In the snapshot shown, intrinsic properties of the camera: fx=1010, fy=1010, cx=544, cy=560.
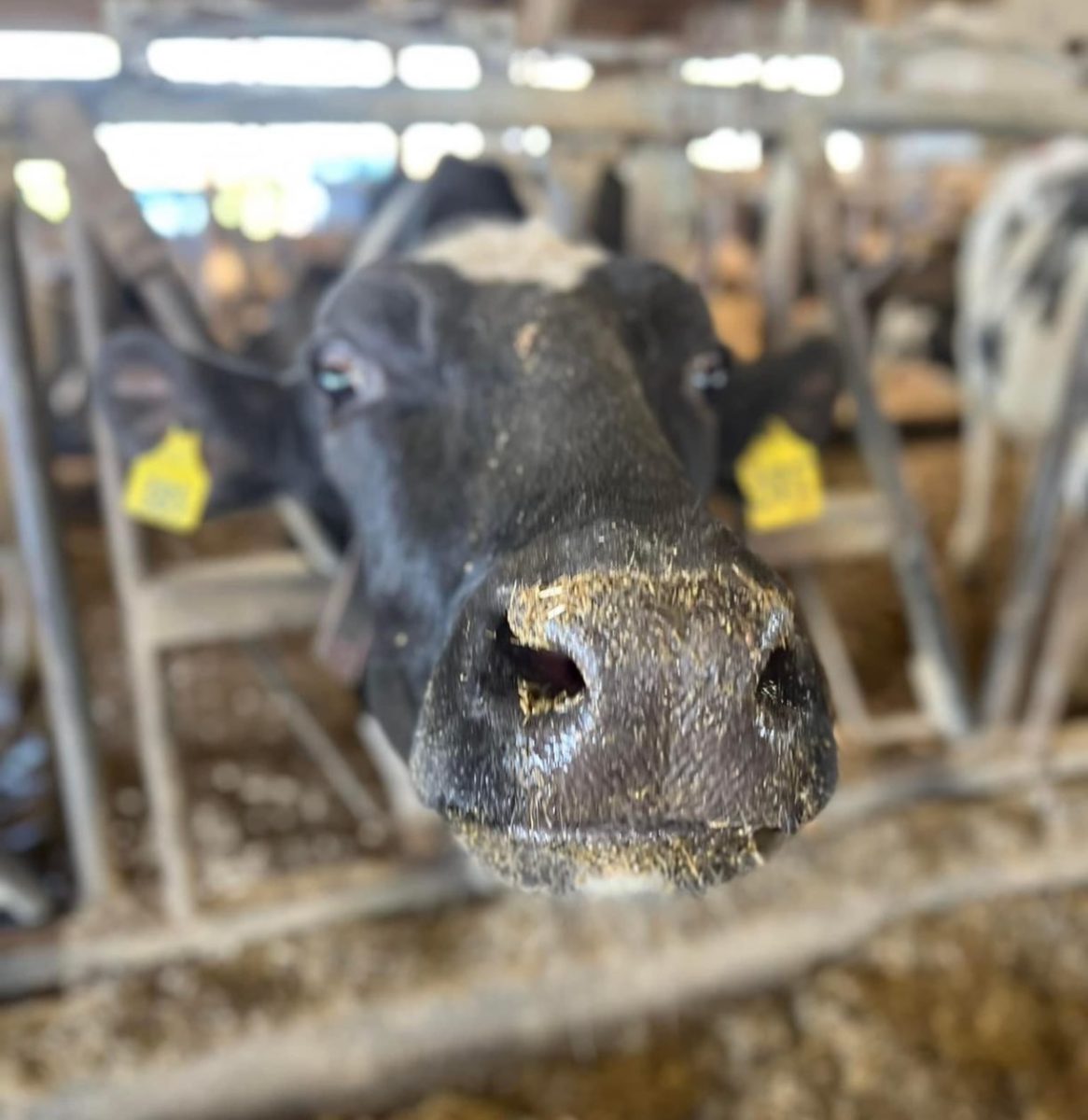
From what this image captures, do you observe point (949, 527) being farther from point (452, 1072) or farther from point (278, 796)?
point (452, 1072)

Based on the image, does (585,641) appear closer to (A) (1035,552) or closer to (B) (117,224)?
(B) (117,224)

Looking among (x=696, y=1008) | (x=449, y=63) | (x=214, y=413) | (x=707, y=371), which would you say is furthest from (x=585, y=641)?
(x=449, y=63)

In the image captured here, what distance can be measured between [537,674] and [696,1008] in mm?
1513

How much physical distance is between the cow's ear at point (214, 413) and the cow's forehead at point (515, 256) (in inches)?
15.1

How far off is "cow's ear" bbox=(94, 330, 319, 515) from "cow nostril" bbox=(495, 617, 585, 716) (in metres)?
1.06

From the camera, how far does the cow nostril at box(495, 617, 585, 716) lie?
85 centimetres

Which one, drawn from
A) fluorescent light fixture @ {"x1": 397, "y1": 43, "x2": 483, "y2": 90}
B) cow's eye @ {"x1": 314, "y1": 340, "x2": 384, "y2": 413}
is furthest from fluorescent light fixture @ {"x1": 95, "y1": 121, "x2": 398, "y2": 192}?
cow's eye @ {"x1": 314, "y1": 340, "x2": 384, "y2": 413}

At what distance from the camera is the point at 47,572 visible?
1.87m

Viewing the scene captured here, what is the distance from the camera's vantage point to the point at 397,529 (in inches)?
54.2

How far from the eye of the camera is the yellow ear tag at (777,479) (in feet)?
6.61

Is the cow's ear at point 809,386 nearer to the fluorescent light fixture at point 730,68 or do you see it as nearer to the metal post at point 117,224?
the fluorescent light fixture at point 730,68

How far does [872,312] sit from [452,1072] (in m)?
2.82

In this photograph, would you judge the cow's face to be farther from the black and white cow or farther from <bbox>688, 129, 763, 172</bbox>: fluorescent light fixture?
the black and white cow

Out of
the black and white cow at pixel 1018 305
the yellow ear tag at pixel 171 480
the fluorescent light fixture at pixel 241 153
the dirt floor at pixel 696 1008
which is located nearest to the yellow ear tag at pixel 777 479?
the dirt floor at pixel 696 1008
